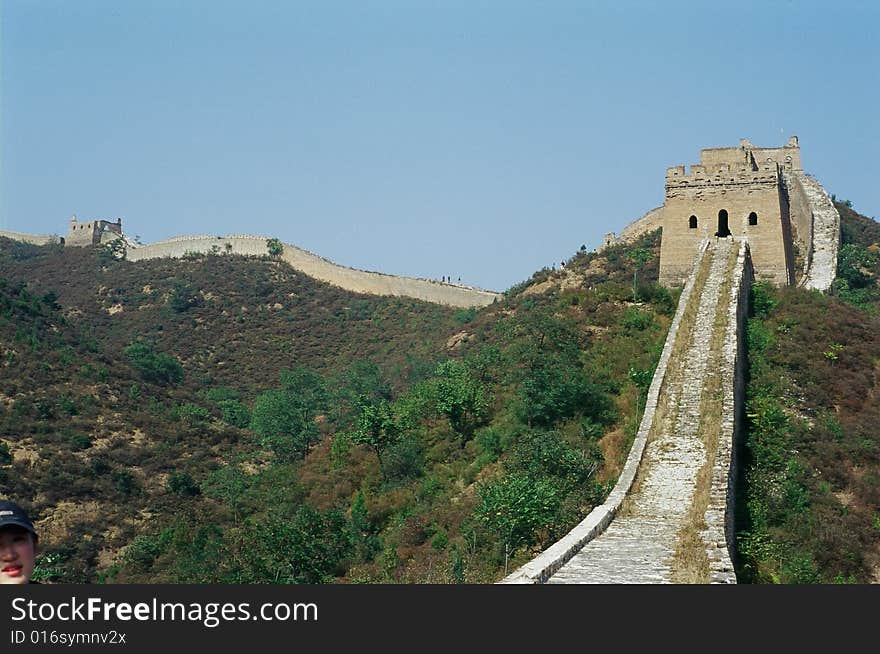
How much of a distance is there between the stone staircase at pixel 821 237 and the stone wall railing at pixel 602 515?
12.1 meters

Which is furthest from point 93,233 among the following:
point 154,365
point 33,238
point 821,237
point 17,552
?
point 17,552

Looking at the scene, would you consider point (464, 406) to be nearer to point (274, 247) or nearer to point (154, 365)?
point (154, 365)

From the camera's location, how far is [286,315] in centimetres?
5847

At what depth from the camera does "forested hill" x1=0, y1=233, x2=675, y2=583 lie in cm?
1867

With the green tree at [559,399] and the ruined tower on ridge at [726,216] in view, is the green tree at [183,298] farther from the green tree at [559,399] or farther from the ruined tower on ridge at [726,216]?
the green tree at [559,399]

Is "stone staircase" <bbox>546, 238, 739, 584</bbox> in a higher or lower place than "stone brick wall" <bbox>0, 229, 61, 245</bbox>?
lower

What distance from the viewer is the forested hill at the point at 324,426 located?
61.3ft

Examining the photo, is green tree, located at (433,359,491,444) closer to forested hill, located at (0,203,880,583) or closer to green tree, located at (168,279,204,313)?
forested hill, located at (0,203,880,583)

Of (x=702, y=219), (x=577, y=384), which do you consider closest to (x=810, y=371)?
(x=577, y=384)

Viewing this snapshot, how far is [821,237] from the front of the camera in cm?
3709

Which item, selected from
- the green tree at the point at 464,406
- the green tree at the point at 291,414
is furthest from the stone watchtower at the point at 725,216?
the green tree at the point at 291,414

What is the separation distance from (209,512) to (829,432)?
1649 cm

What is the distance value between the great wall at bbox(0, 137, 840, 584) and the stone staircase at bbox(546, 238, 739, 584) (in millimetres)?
18

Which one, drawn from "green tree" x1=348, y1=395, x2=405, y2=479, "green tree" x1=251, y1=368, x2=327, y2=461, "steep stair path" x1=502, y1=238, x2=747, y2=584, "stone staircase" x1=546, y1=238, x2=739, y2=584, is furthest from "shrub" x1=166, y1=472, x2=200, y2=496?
"stone staircase" x1=546, y1=238, x2=739, y2=584
